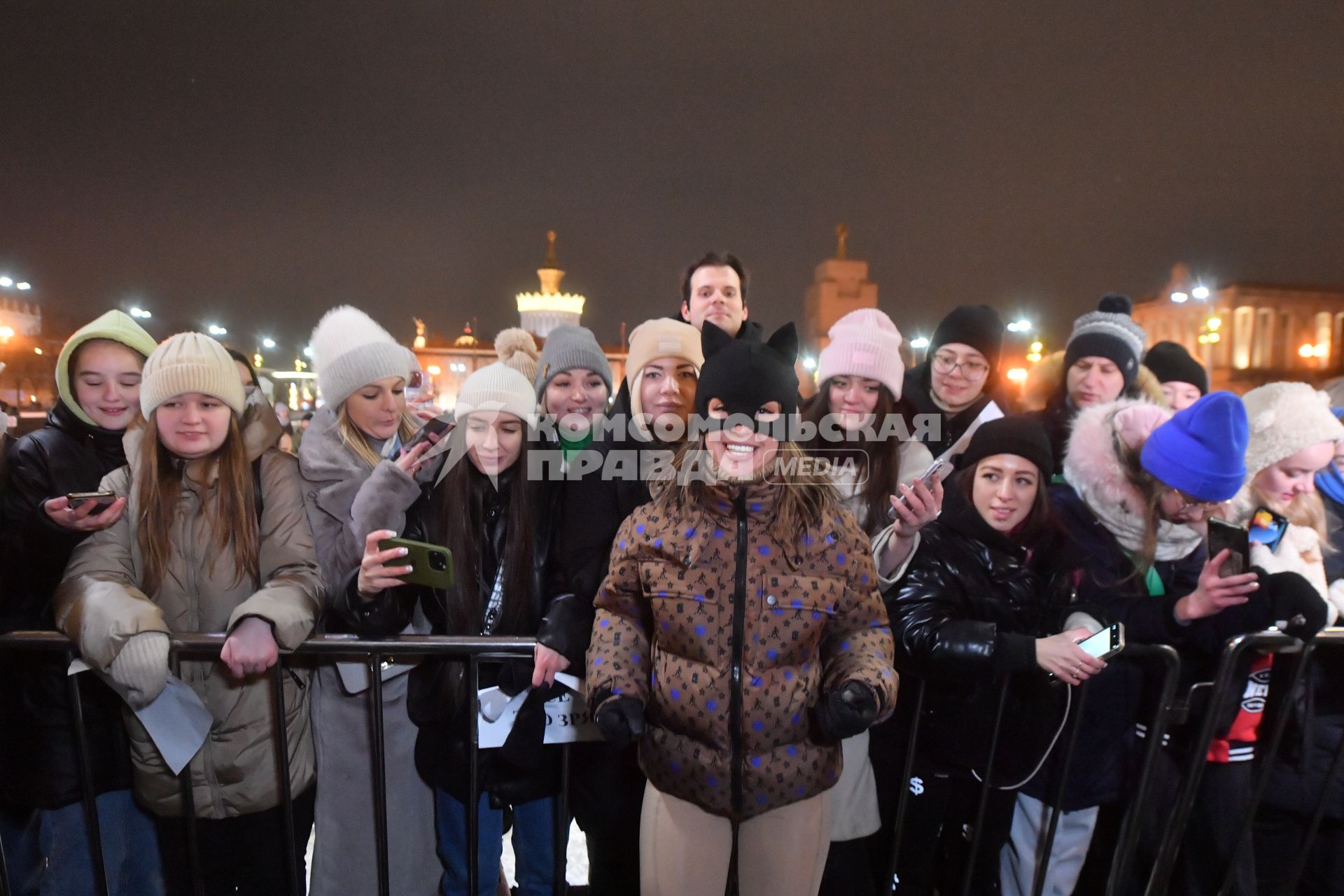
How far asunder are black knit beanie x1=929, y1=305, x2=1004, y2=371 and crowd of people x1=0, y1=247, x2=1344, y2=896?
2.77 ft

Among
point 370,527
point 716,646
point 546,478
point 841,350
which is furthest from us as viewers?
point 841,350

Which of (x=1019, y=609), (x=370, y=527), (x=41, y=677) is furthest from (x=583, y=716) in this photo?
(x=41, y=677)

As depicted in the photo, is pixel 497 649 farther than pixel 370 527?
No

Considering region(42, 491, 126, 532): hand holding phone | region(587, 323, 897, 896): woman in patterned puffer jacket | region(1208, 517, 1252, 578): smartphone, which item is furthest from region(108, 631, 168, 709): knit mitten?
region(1208, 517, 1252, 578): smartphone

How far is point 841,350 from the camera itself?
3.21m

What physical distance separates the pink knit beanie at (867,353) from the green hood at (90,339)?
2.81m

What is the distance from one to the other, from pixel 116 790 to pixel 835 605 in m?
2.71

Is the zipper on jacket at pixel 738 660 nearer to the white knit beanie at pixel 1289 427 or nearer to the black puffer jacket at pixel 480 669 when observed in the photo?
the black puffer jacket at pixel 480 669

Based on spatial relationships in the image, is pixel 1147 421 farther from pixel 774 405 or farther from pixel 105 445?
pixel 105 445

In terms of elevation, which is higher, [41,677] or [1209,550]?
[1209,550]

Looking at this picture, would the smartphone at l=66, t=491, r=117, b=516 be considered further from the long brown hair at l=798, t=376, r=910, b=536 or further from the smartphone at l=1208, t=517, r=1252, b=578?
the smartphone at l=1208, t=517, r=1252, b=578

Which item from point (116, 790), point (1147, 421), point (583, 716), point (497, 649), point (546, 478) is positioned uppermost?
point (1147, 421)

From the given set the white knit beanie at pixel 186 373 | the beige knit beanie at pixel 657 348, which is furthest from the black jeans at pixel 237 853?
the beige knit beanie at pixel 657 348

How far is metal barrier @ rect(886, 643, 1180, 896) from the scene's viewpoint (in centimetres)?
235
